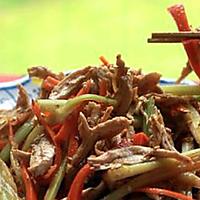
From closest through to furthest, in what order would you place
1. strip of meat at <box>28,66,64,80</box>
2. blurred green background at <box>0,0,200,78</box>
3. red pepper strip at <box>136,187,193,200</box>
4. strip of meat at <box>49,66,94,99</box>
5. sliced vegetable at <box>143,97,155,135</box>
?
red pepper strip at <box>136,187,193,200</box> → sliced vegetable at <box>143,97,155,135</box> → strip of meat at <box>49,66,94,99</box> → strip of meat at <box>28,66,64,80</box> → blurred green background at <box>0,0,200,78</box>

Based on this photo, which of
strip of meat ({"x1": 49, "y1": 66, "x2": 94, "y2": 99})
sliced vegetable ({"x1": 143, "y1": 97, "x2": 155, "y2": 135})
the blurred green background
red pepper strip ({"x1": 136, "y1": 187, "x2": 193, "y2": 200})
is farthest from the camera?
the blurred green background

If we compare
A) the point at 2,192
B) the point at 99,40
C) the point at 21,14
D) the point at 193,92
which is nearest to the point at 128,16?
the point at 99,40

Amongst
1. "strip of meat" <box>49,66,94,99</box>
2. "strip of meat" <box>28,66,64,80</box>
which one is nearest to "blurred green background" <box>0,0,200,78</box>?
"strip of meat" <box>28,66,64,80</box>

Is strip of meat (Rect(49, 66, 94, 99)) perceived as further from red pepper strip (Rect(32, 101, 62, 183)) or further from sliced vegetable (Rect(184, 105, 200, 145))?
sliced vegetable (Rect(184, 105, 200, 145))

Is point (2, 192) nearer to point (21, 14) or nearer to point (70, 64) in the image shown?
point (70, 64)

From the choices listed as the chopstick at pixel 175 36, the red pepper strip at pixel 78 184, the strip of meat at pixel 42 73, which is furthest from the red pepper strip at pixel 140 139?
the strip of meat at pixel 42 73

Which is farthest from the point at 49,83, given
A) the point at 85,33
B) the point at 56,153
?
the point at 85,33
